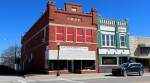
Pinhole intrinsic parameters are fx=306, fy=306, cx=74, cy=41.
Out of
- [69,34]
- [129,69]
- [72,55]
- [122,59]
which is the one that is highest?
[69,34]

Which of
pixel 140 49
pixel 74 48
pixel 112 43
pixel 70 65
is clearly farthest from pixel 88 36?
pixel 140 49

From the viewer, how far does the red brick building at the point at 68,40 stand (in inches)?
1667

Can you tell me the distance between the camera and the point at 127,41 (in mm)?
49062

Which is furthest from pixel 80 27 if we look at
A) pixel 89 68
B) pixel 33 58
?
pixel 33 58

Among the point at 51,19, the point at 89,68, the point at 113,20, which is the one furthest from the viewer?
the point at 113,20

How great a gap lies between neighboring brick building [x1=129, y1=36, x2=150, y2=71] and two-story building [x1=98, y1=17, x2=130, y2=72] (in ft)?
6.18

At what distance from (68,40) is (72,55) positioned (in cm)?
221

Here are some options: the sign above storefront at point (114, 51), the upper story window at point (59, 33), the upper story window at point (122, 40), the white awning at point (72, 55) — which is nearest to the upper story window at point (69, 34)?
the upper story window at point (59, 33)

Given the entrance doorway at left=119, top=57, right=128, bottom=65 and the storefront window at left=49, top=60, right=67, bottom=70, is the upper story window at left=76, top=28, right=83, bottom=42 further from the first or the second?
the entrance doorway at left=119, top=57, right=128, bottom=65

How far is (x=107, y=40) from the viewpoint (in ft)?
156

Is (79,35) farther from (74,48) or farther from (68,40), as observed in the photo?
(74,48)

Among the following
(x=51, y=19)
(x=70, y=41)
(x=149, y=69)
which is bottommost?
(x=149, y=69)

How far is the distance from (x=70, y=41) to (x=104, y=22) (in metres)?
6.79

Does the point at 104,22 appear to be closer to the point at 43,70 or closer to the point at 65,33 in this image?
the point at 65,33
